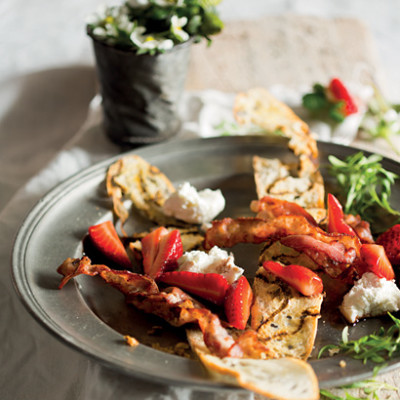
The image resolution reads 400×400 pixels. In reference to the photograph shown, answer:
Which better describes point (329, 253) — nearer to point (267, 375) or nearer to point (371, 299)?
point (371, 299)

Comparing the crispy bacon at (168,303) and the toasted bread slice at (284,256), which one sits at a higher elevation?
the crispy bacon at (168,303)

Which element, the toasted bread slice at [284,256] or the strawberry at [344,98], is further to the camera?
the strawberry at [344,98]

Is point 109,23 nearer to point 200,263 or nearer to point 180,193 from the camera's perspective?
point 180,193

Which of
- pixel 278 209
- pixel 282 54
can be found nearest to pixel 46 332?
pixel 278 209

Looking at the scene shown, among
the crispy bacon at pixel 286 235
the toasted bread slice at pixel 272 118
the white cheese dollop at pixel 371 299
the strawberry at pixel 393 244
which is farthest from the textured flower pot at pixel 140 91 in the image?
the white cheese dollop at pixel 371 299

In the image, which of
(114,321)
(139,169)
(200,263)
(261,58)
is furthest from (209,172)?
(261,58)

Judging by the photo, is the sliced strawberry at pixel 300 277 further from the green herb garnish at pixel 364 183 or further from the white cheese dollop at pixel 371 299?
the green herb garnish at pixel 364 183
